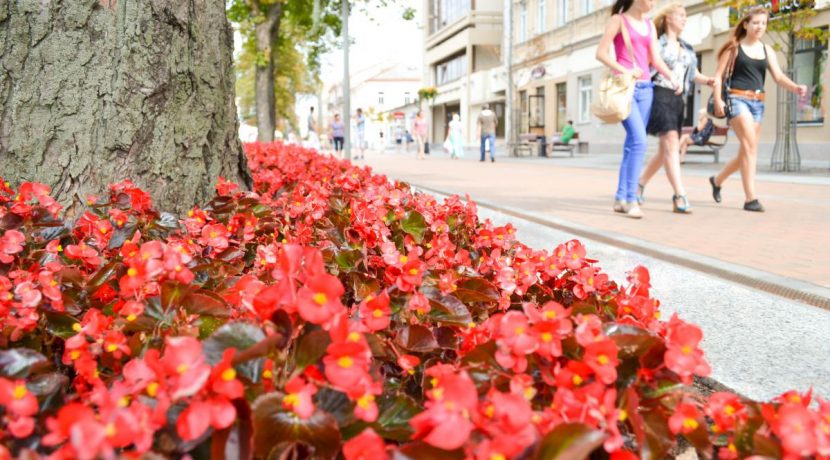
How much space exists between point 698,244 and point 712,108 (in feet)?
10.3

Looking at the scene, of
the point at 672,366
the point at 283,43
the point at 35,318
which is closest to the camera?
the point at 672,366

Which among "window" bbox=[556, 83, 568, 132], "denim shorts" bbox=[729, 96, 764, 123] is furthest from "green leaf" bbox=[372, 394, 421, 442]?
"window" bbox=[556, 83, 568, 132]

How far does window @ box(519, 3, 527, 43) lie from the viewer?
37.8 meters

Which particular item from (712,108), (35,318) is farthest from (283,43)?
(35,318)

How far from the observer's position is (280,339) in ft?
3.22

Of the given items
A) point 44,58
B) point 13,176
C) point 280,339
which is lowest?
point 280,339

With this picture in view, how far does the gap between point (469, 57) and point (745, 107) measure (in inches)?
1633

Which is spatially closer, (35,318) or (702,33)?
(35,318)

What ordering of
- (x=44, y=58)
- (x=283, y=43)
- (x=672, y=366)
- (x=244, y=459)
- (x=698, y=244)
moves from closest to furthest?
1. (x=244, y=459)
2. (x=672, y=366)
3. (x=44, y=58)
4. (x=698, y=244)
5. (x=283, y=43)

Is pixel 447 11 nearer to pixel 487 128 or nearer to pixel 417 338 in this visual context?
pixel 487 128

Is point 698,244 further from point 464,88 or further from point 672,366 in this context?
point 464,88

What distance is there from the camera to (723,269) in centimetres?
365

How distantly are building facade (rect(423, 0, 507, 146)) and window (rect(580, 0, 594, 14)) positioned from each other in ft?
32.9

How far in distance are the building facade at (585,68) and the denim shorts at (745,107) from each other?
1110cm
